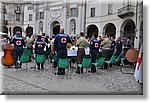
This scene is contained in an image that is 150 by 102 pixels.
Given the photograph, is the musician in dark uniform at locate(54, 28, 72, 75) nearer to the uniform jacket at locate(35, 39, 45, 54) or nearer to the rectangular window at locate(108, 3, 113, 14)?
the uniform jacket at locate(35, 39, 45, 54)

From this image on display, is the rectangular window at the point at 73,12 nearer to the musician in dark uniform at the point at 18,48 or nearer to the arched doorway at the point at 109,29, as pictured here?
the arched doorway at the point at 109,29

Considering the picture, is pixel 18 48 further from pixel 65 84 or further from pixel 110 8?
pixel 110 8

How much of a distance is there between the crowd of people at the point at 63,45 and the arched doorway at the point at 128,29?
0.06 metres

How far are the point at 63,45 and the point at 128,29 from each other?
3.90ft

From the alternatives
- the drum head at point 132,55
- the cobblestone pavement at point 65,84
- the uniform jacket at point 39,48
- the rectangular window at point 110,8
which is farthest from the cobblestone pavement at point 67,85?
the uniform jacket at point 39,48

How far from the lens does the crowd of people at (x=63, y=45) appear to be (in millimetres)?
3412

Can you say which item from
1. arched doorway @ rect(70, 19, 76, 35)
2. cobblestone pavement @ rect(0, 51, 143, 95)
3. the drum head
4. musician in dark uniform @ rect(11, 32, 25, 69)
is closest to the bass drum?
cobblestone pavement @ rect(0, 51, 143, 95)

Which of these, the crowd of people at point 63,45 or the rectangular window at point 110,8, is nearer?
the rectangular window at point 110,8

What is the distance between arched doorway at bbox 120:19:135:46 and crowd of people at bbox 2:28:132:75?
2.5 inches

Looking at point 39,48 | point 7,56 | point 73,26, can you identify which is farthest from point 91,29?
point 39,48

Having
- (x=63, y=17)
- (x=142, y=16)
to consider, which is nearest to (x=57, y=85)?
(x=63, y=17)

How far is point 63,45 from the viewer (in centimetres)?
400

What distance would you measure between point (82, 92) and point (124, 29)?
2.67 ft

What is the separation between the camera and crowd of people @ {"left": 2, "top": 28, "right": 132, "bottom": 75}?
3412mm
